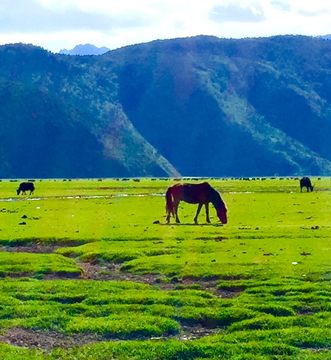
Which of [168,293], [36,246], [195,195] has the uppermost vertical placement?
[195,195]

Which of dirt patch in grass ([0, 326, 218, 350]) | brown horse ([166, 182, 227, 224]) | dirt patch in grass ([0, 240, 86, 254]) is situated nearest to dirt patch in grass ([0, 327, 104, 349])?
dirt patch in grass ([0, 326, 218, 350])

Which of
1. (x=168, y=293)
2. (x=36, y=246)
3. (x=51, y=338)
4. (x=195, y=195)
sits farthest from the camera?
(x=195, y=195)

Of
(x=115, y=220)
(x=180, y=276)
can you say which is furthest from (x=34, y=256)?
(x=115, y=220)

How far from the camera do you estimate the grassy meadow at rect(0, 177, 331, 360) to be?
14.2m

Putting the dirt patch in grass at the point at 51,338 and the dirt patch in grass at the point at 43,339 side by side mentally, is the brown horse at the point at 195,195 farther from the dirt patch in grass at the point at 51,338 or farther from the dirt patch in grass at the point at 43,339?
the dirt patch in grass at the point at 43,339

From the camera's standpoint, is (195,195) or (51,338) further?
(195,195)

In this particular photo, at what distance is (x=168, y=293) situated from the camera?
19656 mm

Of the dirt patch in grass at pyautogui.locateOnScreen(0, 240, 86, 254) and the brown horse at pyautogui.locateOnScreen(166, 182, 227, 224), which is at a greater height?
the brown horse at pyautogui.locateOnScreen(166, 182, 227, 224)

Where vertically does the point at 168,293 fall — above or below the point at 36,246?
above

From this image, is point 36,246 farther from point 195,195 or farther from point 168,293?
point 168,293

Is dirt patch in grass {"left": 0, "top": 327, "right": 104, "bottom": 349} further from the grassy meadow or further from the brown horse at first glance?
the brown horse

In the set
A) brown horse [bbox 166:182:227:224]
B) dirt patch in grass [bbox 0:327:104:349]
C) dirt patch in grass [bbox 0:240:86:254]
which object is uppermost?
brown horse [bbox 166:182:227:224]

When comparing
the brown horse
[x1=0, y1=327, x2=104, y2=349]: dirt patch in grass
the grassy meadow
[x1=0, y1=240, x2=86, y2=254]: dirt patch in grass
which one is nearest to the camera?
the grassy meadow

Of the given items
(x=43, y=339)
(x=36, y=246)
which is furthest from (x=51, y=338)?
(x=36, y=246)
